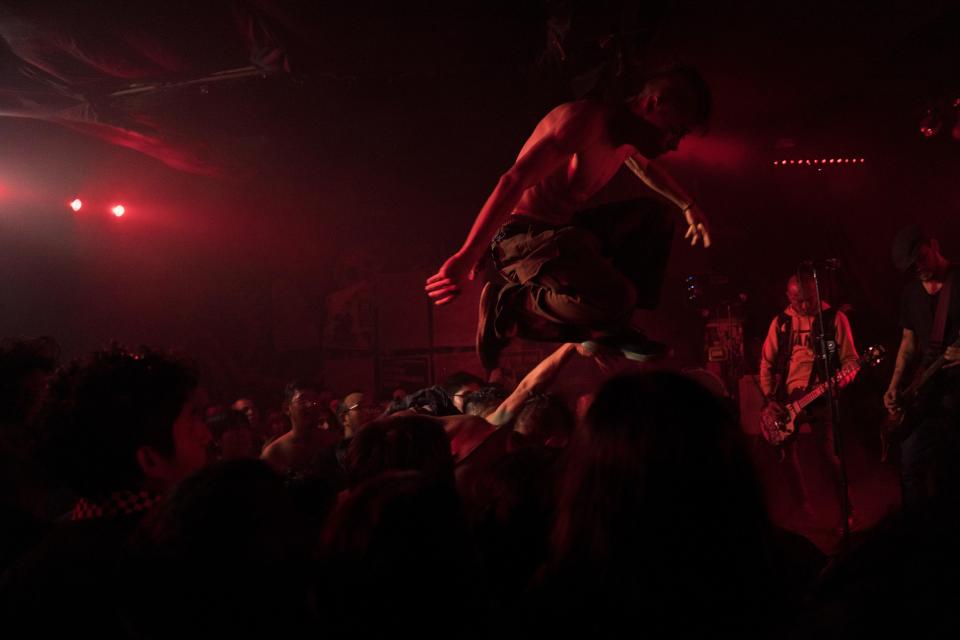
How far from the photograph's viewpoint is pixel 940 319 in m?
4.03

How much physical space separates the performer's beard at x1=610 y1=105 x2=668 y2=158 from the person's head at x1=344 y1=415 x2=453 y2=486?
1.28m

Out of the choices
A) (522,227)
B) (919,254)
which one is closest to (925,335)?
(919,254)

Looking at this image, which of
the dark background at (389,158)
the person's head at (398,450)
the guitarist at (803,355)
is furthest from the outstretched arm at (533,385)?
the guitarist at (803,355)

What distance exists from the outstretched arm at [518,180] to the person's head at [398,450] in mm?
482

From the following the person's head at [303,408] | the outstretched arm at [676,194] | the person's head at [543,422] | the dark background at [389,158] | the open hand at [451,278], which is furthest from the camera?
the dark background at [389,158]

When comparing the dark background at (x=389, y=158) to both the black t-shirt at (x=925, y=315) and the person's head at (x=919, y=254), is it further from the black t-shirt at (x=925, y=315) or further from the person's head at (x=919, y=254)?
the black t-shirt at (x=925, y=315)

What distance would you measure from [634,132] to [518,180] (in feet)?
1.68

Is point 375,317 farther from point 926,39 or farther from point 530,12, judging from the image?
point 926,39

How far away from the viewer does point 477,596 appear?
1266mm

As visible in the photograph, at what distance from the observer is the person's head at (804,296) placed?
575cm

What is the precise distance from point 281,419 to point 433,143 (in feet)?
11.2

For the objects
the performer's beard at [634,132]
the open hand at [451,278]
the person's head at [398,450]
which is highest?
the performer's beard at [634,132]

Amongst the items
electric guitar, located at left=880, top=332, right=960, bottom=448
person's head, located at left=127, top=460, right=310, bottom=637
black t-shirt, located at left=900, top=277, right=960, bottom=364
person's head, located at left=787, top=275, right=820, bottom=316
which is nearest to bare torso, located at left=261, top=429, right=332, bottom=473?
person's head, located at left=127, top=460, right=310, bottom=637

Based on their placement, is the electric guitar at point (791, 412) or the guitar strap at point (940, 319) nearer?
the guitar strap at point (940, 319)
